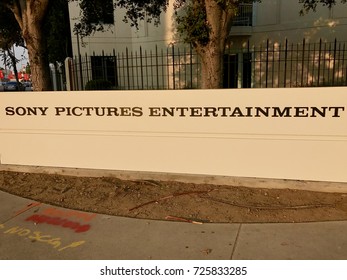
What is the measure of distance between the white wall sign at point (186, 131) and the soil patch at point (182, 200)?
0.27 metres

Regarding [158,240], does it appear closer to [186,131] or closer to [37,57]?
[186,131]

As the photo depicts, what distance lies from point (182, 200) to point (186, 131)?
3.37 feet

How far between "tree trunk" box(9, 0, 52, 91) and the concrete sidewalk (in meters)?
4.59

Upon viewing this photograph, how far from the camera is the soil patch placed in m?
3.95

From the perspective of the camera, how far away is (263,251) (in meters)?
3.16

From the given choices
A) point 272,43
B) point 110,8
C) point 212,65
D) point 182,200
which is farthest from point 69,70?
point 272,43

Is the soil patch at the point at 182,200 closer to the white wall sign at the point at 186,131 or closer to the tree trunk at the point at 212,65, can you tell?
the white wall sign at the point at 186,131

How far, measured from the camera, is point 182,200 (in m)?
4.43

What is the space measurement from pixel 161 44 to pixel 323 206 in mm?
18104

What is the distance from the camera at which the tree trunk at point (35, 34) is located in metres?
7.22

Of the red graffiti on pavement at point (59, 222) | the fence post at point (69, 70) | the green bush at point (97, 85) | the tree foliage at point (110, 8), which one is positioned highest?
the tree foliage at point (110, 8)

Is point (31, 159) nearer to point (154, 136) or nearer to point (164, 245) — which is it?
point (154, 136)

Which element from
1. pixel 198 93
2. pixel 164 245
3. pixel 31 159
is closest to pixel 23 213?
pixel 31 159

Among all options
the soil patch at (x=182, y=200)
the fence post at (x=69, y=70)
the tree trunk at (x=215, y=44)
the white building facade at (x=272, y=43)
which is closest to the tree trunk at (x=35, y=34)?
the fence post at (x=69, y=70)
